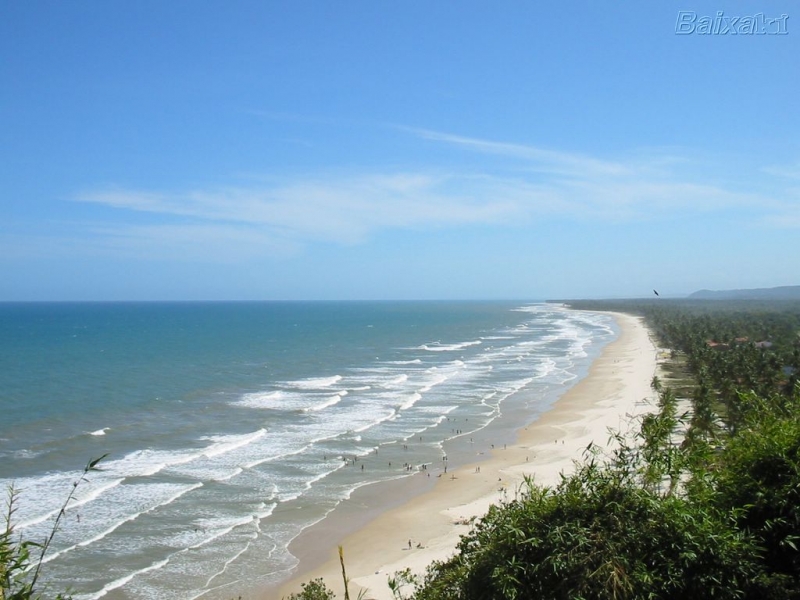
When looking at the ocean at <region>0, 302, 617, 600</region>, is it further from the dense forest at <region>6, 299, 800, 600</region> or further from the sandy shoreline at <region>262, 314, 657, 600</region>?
the dense forest at <region>6, 299, 800, 600</region>

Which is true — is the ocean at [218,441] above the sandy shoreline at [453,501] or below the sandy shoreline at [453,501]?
above

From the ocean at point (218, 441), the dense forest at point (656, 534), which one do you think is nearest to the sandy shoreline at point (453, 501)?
the ocean at point (218, 441)

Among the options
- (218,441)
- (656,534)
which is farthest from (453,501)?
(656,534)

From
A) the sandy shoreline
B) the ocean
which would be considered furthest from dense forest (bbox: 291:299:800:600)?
the ocean

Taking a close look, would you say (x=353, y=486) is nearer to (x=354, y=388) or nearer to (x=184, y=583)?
(x=184, y=583)

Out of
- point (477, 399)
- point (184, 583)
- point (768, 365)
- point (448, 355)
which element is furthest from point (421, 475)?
point (448, 355)

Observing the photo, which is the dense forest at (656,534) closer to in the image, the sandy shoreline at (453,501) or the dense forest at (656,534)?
the dense forest at (656,534)
